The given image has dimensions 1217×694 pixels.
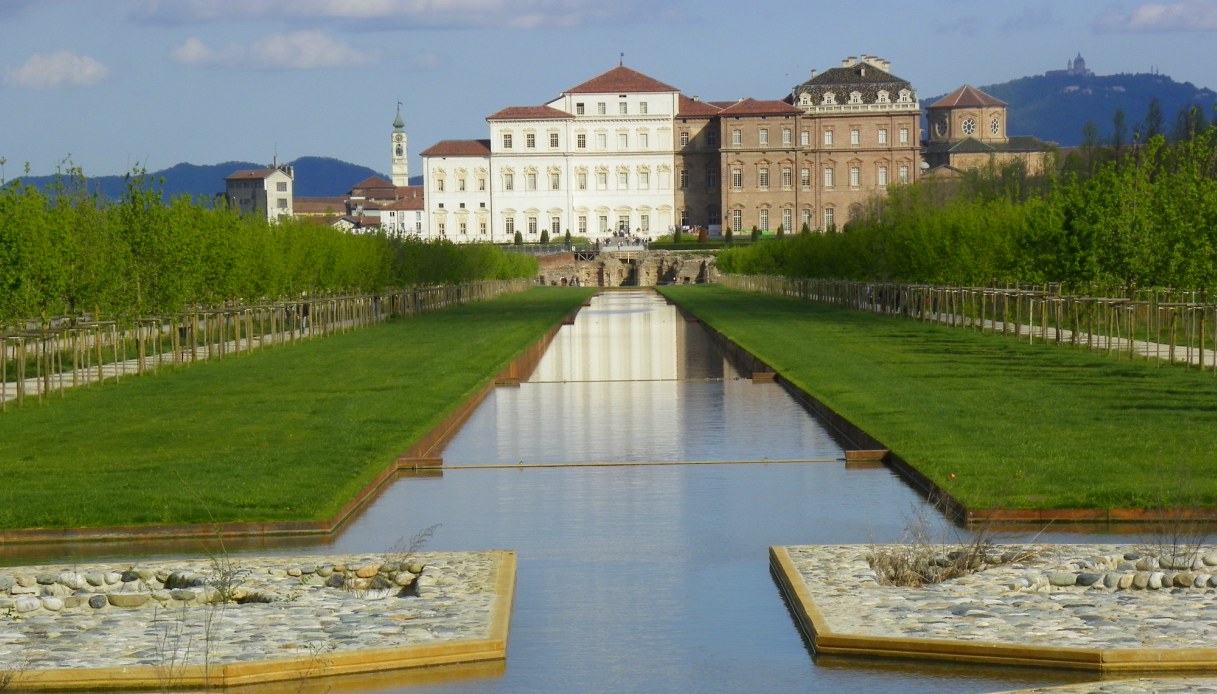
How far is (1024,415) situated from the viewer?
19.6 m

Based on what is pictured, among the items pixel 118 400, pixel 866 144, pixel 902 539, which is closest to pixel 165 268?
pixel 118 400

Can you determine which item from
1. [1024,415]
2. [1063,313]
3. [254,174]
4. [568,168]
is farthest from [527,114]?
[1024,415]

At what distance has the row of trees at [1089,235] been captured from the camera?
29578mm

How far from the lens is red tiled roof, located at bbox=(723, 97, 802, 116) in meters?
141

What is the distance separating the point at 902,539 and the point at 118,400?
46.5 ft

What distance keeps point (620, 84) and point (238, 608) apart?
14061cm

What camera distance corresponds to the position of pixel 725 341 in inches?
1556

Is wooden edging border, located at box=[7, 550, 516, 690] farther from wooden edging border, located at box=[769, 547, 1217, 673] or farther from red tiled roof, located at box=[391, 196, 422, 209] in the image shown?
red tiled roof, located at box=[391, 196, 422, 209]

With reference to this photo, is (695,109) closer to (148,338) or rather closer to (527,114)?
(527,114)

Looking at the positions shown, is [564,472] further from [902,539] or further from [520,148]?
[520,148]

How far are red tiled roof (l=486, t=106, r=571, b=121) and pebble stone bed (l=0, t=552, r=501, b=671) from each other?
449ft

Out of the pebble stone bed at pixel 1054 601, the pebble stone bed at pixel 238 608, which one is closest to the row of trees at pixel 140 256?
the pebble stone bed at pixel 238 608

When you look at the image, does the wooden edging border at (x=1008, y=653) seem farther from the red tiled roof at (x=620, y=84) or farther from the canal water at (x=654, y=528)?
the red tiled roof at (x=620, y=84)

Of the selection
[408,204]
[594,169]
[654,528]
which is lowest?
[654,528]
